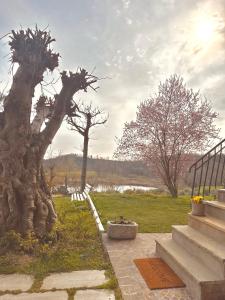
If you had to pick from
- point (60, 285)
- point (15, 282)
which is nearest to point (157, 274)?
point (60, 285)

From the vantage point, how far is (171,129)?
13492 millimetres

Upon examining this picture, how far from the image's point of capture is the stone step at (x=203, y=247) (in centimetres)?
323

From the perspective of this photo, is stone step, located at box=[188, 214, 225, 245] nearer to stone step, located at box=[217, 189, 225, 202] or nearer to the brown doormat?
stone step, located at box=[217, 189, 225, 202]

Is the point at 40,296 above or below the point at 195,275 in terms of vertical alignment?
below

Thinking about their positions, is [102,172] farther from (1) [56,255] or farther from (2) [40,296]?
(2) [40,296]

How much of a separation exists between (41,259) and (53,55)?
3875 mm

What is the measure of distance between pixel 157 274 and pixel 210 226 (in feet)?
3.49

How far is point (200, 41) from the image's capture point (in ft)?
23.4

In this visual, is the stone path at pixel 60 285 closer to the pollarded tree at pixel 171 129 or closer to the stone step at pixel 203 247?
the stone step at pixel 203 247

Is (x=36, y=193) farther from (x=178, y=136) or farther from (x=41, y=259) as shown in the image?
(x=178, y=136)

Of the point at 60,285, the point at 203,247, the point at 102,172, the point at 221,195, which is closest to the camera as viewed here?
the point at 60,285

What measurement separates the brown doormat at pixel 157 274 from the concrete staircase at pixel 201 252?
0.08 meters

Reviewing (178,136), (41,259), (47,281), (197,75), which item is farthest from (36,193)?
(178,136)

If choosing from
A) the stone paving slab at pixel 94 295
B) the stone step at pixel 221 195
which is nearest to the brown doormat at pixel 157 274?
the stone paving slab at pixel 94 295
